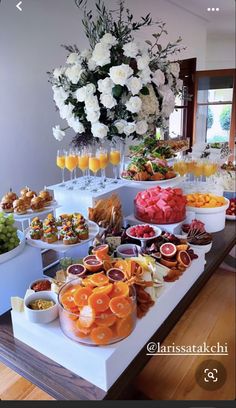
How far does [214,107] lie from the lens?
4.57 meters

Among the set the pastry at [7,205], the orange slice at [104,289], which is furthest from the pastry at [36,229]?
the orange slice at [104,289]

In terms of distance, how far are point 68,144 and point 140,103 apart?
21.6 inches

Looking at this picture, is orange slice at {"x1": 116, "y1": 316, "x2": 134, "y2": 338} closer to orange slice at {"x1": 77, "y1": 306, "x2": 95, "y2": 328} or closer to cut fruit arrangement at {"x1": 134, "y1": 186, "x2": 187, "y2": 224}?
orange slice at {"x1": 77, "y1": 306, "x2": 95, "y2": 328}

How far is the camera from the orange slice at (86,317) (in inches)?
23.8

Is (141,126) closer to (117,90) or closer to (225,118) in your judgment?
(117,90)

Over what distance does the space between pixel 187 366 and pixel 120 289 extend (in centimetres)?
45

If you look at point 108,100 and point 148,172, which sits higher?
point 108,100

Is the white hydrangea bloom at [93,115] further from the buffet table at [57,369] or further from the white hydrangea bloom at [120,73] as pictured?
the buffet table at [57,369]

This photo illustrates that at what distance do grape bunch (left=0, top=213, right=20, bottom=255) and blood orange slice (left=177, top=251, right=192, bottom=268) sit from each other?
45cm

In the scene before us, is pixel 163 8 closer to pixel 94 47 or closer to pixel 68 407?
pixel 94 47

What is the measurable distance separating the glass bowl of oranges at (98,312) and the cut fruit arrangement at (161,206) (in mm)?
526

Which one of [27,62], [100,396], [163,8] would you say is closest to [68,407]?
[100,396]

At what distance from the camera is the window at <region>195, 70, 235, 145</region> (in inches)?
170

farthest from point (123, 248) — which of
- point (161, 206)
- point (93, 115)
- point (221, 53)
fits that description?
point (221, 53)
